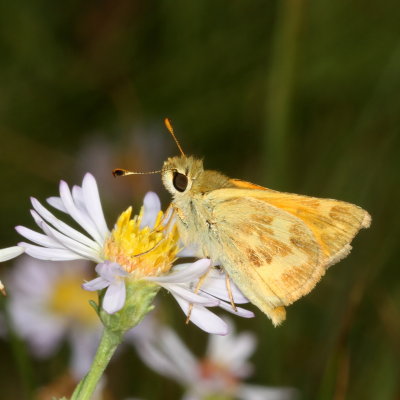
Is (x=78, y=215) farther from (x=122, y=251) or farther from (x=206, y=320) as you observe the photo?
(x=206, y=320)

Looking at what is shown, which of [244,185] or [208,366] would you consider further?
[208,366]

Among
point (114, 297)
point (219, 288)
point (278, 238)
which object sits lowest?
point (278, 238)

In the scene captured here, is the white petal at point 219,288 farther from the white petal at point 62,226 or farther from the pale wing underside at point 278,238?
the white petal at point 62,226

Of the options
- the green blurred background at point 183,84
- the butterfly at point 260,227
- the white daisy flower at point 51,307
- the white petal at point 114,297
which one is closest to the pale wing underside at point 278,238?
the butterfly at point 260,227

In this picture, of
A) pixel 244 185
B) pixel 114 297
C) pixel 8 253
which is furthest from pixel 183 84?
pixel 8 253

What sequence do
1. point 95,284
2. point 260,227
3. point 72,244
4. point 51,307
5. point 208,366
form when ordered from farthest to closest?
1. point 51,307
2. point 208,366
3. point 260,227
4. point 72,244
5. point 95,284

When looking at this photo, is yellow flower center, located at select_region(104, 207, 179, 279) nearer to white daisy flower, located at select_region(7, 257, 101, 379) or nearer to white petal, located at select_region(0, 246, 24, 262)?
white petal, located at select_region(0, 246, 24, 262)

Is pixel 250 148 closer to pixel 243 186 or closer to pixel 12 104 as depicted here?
pixel 12 104

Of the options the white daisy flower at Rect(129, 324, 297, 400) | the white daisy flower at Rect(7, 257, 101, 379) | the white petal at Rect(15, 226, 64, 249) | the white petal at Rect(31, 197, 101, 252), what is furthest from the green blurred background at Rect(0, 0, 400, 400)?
the white petal at Rect(15, 226, 64, 249)
